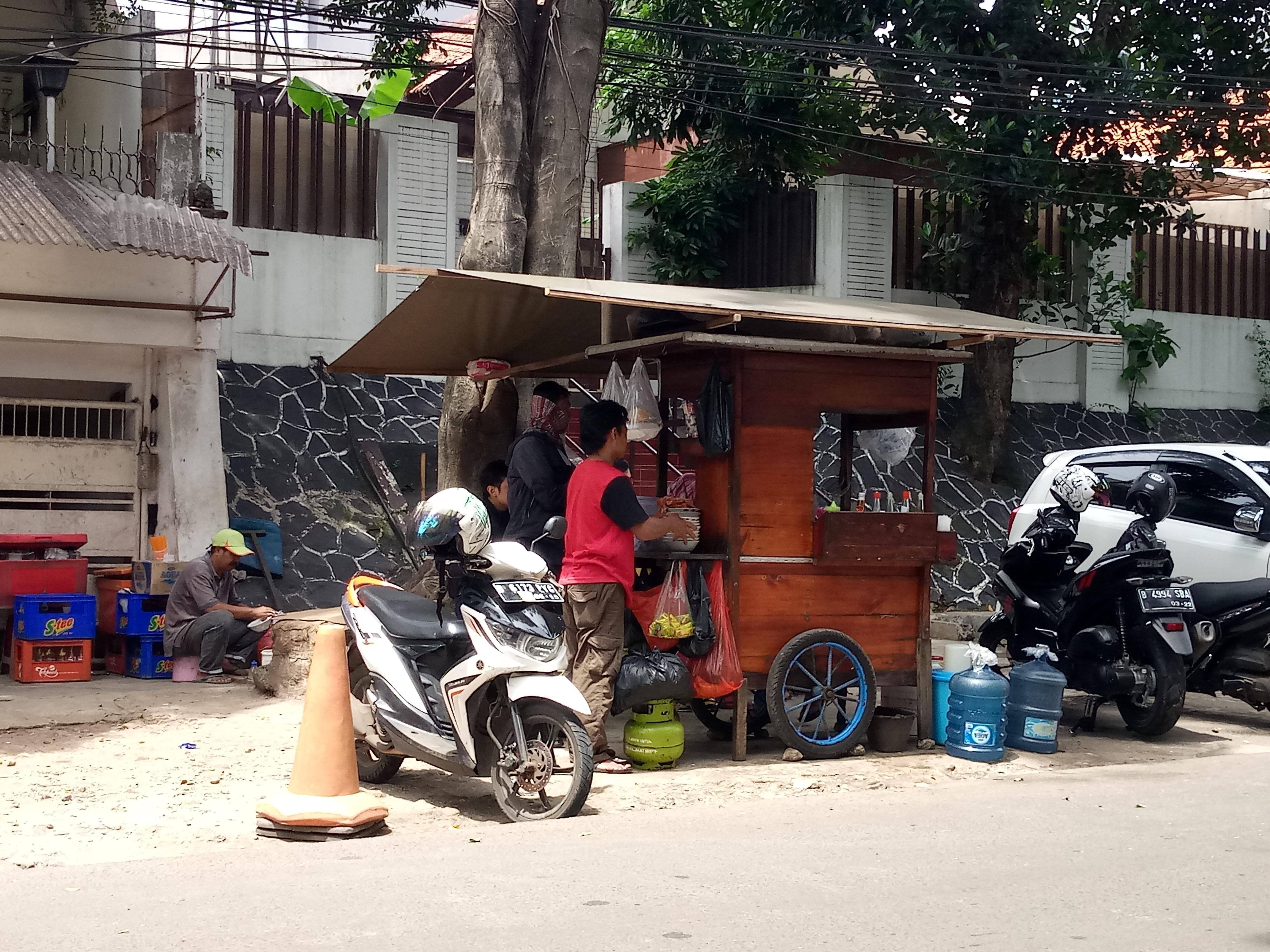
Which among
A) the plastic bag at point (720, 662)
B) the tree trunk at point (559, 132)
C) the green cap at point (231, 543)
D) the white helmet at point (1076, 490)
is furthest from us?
the green cap at point (231, 543)

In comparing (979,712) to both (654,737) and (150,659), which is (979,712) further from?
(150,659)

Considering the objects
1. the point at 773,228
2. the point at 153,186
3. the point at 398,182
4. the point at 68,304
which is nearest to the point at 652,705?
the point at 68,304

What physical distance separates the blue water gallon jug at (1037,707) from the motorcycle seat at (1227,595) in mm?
1531

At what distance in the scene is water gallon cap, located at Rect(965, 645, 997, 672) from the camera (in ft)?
26.2

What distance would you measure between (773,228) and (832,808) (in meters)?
12.3

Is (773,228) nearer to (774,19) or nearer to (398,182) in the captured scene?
(774,19)

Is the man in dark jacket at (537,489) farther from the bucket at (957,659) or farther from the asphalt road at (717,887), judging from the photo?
the bucket at (957,659)

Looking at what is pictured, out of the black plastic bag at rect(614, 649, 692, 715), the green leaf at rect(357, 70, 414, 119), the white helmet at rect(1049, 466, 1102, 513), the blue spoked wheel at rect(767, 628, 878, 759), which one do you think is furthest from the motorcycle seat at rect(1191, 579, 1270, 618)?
the green leaf at rect(357, 70, 414, 119)

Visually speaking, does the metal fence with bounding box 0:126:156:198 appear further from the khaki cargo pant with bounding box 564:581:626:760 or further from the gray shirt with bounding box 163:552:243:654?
the khaki cargo pant with bounding box 564:581:626:760

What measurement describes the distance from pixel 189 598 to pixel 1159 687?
7262 millimetres

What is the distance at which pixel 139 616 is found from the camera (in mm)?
10859

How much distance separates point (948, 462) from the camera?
1750 cm

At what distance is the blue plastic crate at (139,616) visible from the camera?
10.9 m

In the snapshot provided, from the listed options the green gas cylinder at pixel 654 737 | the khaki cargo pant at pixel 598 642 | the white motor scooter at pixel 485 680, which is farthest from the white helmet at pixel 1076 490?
the white motor scooter at pixel 485 680
